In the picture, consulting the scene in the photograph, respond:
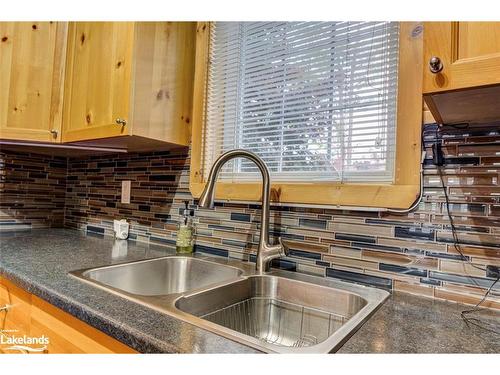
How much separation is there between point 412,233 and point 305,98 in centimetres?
59

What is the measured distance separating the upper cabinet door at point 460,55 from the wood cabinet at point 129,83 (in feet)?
3.35

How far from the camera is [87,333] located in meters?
0.71

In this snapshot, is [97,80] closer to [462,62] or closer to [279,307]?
[279,307]

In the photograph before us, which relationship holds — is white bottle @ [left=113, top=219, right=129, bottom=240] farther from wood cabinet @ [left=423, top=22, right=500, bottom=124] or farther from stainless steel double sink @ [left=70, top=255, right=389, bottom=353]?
wood cabinet @ [left=423, top=22, right=500, bottom=124]

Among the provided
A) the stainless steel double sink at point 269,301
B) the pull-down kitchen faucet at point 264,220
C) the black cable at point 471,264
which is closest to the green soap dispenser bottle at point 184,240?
the stainless steel double sink at point 269,301

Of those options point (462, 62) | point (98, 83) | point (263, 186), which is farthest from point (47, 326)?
point (462, 62)

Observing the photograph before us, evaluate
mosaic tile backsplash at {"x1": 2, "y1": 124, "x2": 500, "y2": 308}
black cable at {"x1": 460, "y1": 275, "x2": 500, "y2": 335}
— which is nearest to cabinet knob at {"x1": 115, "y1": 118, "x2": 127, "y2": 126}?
mosaic tile backsplash at {"x1": 2, "y1": 124, "x2": 500, "y2": 308}

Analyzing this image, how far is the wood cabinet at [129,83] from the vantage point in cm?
128

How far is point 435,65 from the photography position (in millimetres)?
619

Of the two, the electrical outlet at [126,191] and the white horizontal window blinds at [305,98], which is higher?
the white horizontal window blinds at [305,98]

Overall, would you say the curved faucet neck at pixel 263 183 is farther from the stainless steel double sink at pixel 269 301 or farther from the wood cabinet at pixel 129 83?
the wood cabinet at pixel 129 83

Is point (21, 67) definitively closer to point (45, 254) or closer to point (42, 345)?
point (45, 254)

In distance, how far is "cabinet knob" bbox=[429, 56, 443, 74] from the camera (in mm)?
616
